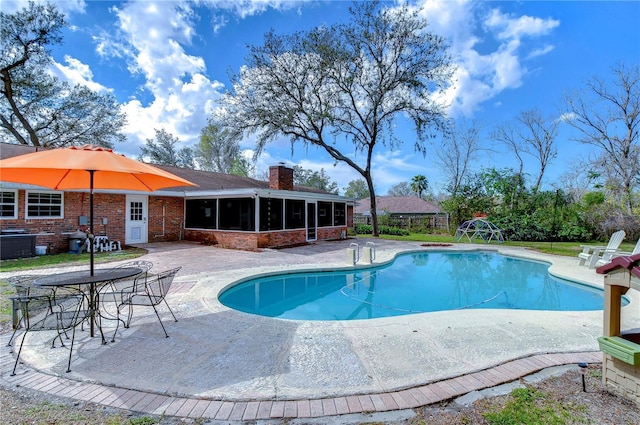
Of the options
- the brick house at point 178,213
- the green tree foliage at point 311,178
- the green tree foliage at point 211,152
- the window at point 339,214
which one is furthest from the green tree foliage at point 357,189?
the brick house at point 178,213

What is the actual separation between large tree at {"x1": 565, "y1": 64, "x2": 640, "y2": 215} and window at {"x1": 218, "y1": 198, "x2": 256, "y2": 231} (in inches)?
896

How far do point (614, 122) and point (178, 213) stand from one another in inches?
1132

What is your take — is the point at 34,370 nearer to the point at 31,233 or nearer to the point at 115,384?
the point at 115,384

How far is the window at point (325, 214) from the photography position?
16.0 m

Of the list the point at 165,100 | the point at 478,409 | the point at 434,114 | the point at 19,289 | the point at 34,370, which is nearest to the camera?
the point at 478,409

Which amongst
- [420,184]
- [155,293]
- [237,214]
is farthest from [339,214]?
[420,184]

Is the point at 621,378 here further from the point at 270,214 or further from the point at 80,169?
the point at 270,214

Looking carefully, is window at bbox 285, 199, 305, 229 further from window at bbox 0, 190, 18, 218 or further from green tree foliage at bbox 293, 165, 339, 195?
green tree foliage at bbox 293, 165, 339, 195

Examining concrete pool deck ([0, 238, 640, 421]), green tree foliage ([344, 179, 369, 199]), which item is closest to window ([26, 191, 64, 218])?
concrete pool deck ([0, 238, 640, 421])

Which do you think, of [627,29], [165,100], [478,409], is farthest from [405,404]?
[165,100]

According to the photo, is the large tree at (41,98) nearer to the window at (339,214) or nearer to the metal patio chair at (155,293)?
the window at (339,214)

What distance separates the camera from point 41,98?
770 inches

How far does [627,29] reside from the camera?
11.8m

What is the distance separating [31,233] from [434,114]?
65.9 feet
